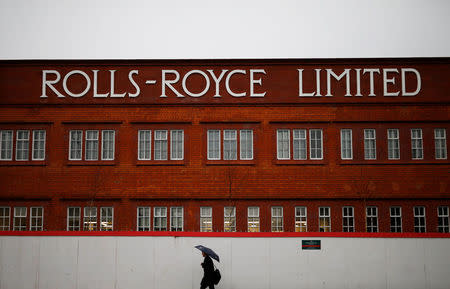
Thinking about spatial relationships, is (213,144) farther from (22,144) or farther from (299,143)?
(22,144)

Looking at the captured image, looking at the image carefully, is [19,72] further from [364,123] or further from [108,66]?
[364,123]

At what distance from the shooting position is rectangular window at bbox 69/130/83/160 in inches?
1098

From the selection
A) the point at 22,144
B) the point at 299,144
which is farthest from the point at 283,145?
the point at 22,144

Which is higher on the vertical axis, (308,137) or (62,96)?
(62,96)

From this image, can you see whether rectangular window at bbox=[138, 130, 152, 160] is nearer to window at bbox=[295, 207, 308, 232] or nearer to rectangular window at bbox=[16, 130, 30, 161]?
rectangular window at bbox=[16, 130, 30, 161]

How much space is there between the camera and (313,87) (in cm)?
2797

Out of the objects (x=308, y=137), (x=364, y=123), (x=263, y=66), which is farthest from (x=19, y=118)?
(x=364, y=123)

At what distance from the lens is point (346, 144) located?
27750mm

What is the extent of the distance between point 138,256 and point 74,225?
1147 centimetres

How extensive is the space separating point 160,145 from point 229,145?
3.74 metres

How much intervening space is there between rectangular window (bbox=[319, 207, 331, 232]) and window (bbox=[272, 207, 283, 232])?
81.5 inches

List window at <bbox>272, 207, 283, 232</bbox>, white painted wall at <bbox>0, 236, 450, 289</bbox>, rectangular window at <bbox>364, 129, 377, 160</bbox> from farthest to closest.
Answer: rectangular window at <bbox>364, 129, 377, 160</bbox>, window at <bbox>272, 207, 283, 232</bbox>, white painted wall at <bbox>0, 236, 450, 289</bbox>

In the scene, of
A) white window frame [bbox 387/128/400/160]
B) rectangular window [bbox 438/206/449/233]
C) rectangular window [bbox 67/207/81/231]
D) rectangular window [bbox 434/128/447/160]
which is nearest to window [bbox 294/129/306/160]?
white window frame [bbox 387/128/400/160]

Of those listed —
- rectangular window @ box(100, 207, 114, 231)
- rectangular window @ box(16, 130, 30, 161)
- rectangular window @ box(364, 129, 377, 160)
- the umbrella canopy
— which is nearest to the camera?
the umbrella canopy
